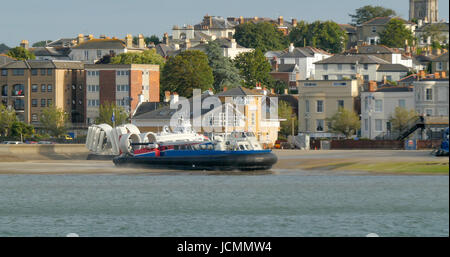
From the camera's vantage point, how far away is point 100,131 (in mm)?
98875

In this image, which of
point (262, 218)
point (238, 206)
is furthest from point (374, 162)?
point (262, 218)

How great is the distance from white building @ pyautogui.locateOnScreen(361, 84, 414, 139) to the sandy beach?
1457 centimetres

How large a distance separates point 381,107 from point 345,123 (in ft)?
15.4

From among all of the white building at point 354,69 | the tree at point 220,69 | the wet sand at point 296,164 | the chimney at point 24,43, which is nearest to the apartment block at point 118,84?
the tree at point 220,69

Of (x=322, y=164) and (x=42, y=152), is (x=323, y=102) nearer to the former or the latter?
(x=42, y=152)

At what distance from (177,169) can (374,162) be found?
16521mm

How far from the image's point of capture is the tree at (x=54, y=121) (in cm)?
13738

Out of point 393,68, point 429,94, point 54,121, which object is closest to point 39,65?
point 54,121

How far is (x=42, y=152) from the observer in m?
110

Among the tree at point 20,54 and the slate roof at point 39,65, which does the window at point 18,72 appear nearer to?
the slate roof at point 39,65

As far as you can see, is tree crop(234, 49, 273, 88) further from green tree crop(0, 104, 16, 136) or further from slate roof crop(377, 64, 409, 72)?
green tree crop(0, 104, 16, 136)

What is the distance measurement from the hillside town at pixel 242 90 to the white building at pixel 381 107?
11 cm
